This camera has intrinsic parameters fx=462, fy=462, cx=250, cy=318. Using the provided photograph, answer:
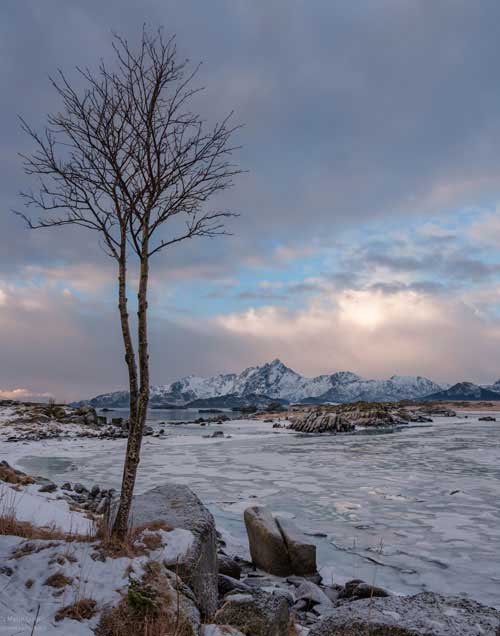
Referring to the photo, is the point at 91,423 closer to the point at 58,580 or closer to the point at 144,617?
the point at 58,580

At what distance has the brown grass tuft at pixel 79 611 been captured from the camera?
437 centimetres

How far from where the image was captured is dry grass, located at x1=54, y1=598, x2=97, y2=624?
4371 millimetres

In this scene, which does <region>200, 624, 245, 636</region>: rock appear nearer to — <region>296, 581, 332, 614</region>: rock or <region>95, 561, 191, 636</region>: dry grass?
<region>95, 561, 191, 636</region>: dry grass

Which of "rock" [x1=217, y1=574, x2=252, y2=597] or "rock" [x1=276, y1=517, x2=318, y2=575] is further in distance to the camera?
"rock" [x1=276, y1=517, x2=318, y2=575]

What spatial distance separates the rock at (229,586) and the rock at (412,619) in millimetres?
2955

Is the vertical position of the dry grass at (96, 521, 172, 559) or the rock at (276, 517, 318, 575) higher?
the dry grass at (96, 521, 172, 559)

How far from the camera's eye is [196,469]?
71.1ft

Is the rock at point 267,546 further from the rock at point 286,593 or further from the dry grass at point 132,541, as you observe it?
the dry grass at point 132,541

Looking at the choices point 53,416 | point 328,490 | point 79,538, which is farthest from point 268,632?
point 53,416

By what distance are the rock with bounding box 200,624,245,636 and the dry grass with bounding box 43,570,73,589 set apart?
1499 millimetres

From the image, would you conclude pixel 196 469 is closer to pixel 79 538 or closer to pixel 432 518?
pixel 432 518

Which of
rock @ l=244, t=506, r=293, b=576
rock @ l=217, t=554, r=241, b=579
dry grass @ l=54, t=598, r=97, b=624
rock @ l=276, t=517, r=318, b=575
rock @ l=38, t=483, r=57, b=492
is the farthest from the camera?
rock @ l=38, t=483, r=57, b=492

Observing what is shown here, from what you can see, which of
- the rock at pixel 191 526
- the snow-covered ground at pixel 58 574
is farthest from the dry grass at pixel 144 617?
the rock at pixel 191 526

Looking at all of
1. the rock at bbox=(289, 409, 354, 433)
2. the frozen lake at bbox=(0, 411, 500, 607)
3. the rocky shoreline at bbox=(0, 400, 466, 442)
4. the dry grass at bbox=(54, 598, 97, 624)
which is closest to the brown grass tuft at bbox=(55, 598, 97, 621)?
the dry grass at bbox=(54, 598, 97, 624)
